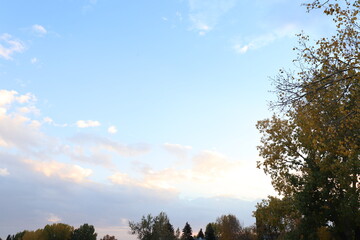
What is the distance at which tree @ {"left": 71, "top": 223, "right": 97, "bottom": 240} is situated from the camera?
391 feet

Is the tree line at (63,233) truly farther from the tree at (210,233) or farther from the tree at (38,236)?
the tree at (210,233)

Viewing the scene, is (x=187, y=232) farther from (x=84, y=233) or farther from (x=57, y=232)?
(x=57, y=232)

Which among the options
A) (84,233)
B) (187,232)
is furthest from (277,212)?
(187,232)

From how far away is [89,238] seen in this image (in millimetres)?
119688

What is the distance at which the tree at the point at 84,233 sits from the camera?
11912 centimetres

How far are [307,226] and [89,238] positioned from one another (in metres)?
107

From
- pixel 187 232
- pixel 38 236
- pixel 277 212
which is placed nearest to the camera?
pixel 277 212

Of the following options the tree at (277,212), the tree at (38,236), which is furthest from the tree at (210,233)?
the tree at (277,212)

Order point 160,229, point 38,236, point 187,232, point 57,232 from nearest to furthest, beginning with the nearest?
point 160,229, point 38,236, point 57,232, point 187,232

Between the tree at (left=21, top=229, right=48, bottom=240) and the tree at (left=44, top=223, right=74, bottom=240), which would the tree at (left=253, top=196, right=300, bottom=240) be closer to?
the tree at (left=44, top=223, right=74, bottom=240)

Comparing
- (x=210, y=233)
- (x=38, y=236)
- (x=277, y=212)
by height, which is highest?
(x=210, y=233)

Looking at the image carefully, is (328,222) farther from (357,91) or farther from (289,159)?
(357,91)

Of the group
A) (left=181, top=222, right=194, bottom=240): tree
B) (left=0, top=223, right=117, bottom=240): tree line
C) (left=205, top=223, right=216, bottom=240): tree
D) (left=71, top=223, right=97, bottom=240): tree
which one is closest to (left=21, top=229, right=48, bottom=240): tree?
(left=0, top=223, right=117, bottom=240): tree line

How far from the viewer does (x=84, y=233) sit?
119 metres
